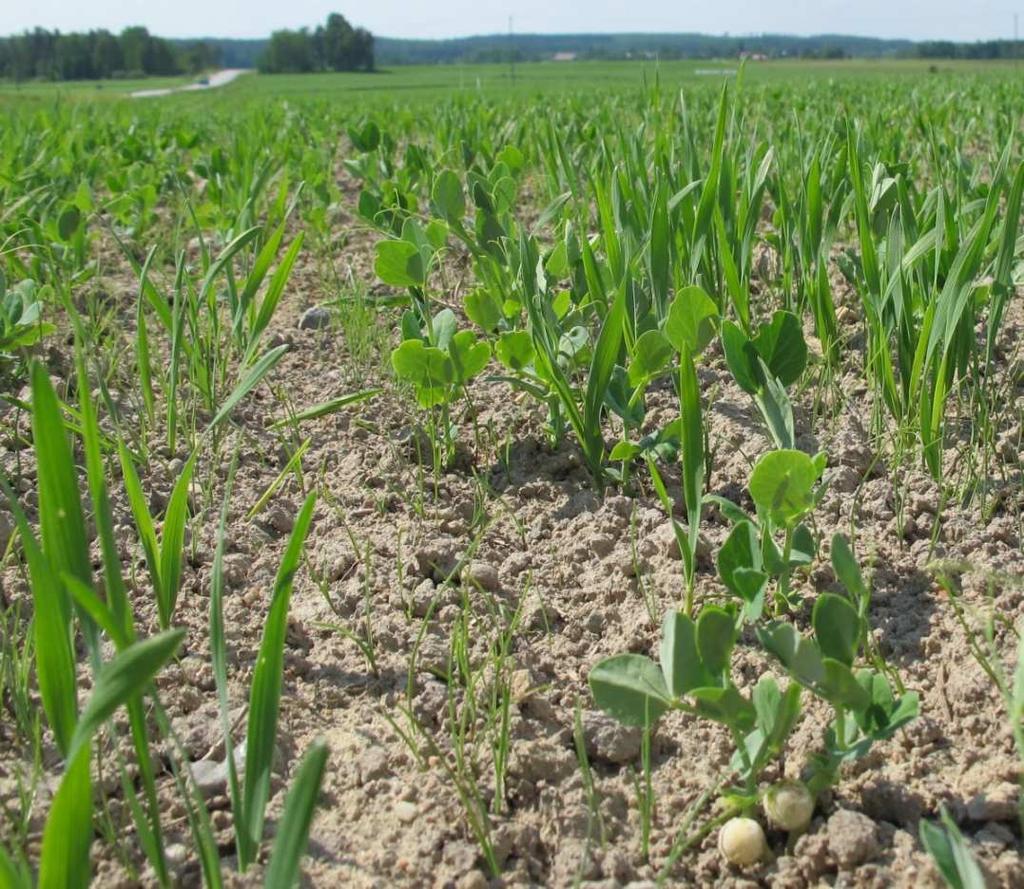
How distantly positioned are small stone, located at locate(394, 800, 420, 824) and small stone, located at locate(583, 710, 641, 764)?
7.1 inches

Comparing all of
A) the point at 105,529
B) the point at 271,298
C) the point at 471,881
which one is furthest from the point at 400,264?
the point at 471,881

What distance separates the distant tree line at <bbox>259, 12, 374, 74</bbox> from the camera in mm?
65938

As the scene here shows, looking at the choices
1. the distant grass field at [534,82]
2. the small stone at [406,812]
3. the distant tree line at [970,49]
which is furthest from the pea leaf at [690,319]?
the distant tree line at [970,49]

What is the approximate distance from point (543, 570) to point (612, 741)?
324mm

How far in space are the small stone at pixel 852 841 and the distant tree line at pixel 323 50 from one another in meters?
66.9

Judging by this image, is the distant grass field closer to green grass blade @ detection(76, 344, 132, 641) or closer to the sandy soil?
the sandy soil

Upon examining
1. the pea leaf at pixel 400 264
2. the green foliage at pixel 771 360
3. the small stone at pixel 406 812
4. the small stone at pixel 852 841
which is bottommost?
the small stone at pixel 406 812

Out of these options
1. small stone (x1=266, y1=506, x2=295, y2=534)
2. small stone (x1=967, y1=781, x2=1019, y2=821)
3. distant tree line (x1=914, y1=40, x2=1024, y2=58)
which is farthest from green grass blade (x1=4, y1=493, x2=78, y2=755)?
distant tree line (x1=914, y1=40, x2=1024, y2=58)

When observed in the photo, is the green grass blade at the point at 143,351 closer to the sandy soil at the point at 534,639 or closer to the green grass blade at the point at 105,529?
the sandy soil at the point at 534,639

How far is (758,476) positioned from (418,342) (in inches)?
21.9

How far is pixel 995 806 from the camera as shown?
849 millimetres

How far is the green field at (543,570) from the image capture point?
2.71 ft

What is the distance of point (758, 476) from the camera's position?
3.31 ft

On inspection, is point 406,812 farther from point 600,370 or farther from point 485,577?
point 600,370
